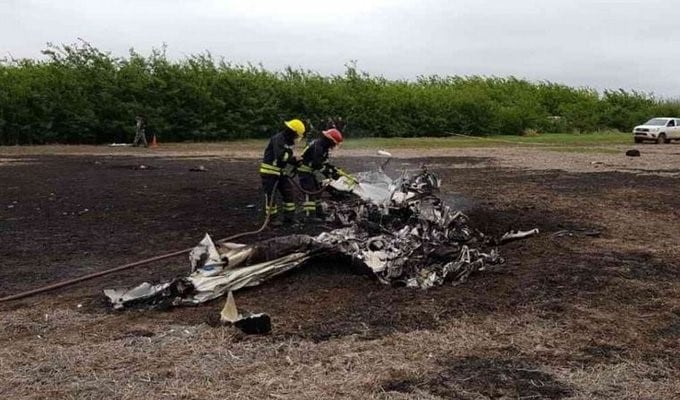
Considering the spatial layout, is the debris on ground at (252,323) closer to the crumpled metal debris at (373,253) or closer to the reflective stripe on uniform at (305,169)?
the crumpled metal debris at (373,253)

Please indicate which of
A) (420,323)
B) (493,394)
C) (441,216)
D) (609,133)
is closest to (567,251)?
(441,216)

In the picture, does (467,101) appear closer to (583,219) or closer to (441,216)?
(583,219)

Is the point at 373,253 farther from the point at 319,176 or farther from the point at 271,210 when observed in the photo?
the point at 319,176

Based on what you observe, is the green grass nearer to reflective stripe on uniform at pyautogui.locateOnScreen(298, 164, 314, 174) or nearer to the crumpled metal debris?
reflective stripe on uniform at pyautogui.locateOnScreen(298, 164, 314, 174)

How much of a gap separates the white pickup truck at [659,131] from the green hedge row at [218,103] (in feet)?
31.6

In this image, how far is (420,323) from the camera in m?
5.73

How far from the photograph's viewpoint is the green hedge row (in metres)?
33.8

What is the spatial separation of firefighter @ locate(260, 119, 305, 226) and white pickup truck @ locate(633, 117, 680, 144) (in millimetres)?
34723

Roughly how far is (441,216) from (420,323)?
2.58m

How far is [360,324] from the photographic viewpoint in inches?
225

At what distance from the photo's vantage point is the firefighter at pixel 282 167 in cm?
1009

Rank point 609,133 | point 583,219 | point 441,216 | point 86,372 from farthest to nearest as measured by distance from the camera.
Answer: point 609,133 → point 583,219 → point 441,216 → point 86,372

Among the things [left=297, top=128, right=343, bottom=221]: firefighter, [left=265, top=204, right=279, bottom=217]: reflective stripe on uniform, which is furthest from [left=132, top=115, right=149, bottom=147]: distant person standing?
[left=265, top=204, right=279, bottom=217]: reflective stripe on uniform

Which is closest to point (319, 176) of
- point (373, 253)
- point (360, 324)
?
point (373, 253)
